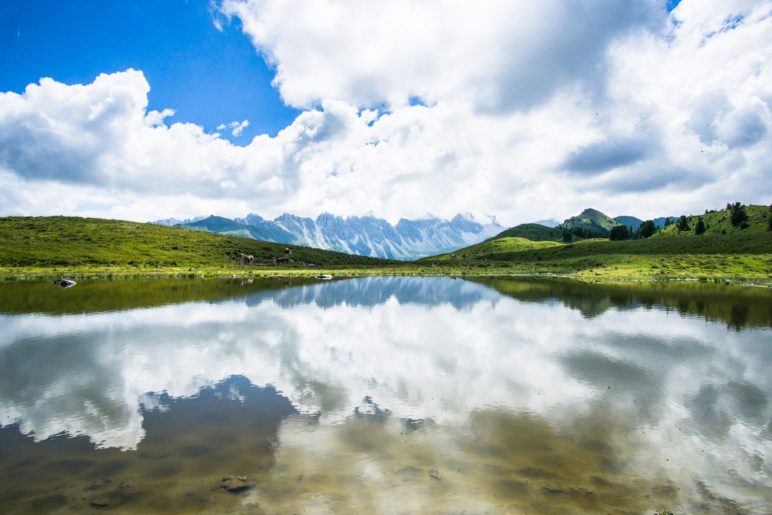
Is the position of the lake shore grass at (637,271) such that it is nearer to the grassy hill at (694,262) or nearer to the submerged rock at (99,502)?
the grassy hill at (694,262)

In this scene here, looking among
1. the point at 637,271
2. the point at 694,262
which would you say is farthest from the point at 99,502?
the point at 694,262

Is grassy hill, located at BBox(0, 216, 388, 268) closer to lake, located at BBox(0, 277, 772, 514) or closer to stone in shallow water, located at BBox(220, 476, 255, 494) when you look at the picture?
lake, located at BBox(0, 277, 772, 514)

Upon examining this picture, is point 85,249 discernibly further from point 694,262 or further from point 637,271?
point 694,262

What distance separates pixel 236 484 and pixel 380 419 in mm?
6922

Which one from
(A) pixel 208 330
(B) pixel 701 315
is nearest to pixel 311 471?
(A) pixel 208 330

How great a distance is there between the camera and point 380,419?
1827 centimetres

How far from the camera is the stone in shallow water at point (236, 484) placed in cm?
1260

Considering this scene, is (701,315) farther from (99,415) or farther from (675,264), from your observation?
(675,264)

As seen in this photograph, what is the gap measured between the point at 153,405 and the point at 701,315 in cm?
5807

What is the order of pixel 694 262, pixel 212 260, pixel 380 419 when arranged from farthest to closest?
pixel 212 260 → pixel 694 262 → pixel 380 419

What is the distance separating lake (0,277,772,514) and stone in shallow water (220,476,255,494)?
7 cm

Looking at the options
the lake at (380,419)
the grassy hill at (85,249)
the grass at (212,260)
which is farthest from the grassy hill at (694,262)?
the grassy hill at (85,249)

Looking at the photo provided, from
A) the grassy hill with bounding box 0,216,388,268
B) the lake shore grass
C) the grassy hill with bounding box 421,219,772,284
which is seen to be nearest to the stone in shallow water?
the lake shore grass

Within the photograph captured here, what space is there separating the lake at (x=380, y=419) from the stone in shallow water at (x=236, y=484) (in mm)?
68
